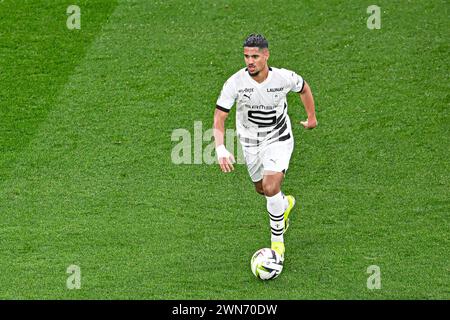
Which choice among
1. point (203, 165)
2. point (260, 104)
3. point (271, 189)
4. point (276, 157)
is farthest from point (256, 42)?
point (203, 165)

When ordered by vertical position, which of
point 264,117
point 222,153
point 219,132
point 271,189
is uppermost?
point 264,117

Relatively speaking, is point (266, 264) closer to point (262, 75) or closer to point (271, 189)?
point (271, 189)

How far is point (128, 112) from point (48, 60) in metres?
1.72

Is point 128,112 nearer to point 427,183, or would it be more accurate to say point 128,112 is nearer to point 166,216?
point 166,216

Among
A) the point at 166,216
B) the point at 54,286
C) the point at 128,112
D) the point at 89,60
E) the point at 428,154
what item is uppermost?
the point at 89,60

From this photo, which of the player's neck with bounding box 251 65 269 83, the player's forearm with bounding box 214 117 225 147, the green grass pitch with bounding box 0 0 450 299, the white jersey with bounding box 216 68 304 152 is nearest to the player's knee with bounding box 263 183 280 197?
the white jersey with bounding box 216 68 304 152

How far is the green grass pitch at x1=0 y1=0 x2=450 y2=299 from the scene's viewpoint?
11.2 m

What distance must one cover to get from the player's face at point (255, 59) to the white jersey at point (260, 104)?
0.67ft

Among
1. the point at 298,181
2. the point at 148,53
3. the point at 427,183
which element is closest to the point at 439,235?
the point at 427,183

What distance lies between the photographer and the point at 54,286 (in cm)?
1092

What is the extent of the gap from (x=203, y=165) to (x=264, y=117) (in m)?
2.36

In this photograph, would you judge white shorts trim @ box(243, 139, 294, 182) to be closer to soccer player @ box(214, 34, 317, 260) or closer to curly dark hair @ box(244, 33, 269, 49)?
soccer player @ box(214, 34, 317, 260)

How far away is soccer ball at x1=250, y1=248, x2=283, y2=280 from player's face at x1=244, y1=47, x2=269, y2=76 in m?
1.86

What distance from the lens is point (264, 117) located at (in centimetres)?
1128
